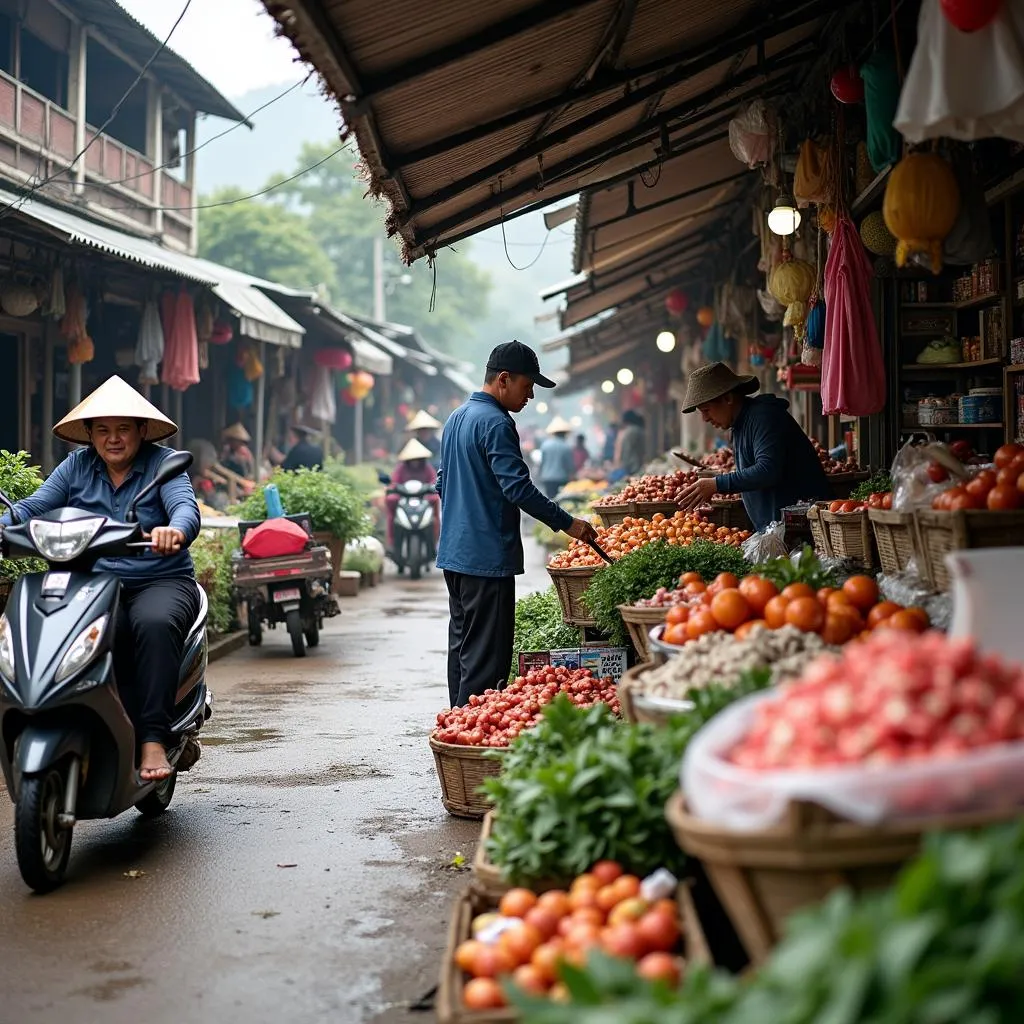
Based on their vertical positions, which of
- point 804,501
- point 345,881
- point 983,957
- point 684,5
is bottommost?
point 345,881

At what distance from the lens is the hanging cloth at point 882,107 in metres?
6.94

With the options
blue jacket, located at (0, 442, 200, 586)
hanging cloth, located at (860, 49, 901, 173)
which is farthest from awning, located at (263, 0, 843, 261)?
blue jacket, located at (0, 442, 200, 586)

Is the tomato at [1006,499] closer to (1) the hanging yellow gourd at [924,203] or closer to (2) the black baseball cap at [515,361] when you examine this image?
(1) the hanging yellow gourd at [924,203]

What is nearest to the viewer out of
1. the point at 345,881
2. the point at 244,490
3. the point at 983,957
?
the point at 983,957

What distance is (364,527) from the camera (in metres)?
14.9

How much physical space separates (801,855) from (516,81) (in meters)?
5.26

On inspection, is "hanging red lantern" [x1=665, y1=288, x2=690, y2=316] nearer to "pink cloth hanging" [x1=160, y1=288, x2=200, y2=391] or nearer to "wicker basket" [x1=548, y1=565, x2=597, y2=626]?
"pink cloth hanging" [x1=160, y1=288, x2=200, y2=391]

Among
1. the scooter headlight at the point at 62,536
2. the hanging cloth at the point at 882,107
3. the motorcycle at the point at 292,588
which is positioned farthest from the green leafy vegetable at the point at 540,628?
the hanging cloth at the point at 882,107

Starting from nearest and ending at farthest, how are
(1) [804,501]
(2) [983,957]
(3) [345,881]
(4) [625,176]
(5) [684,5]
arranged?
(2) [983,957], (3) [345,881], (5) [684,5], (1) [804,501], (4) [625,176]

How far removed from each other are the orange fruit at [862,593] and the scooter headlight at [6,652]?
10.3ft

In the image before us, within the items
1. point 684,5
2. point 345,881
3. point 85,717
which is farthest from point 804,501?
point 85,717

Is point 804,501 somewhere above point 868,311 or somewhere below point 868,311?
below

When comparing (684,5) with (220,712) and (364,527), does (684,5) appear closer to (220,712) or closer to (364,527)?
(220,712)

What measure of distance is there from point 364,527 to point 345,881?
9575mm
